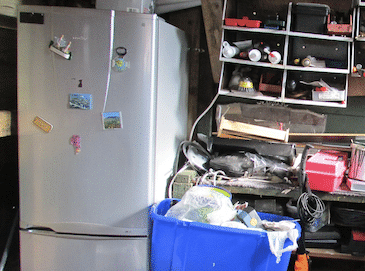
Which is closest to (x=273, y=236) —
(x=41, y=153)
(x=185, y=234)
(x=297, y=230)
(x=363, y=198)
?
(x=297, y=230)

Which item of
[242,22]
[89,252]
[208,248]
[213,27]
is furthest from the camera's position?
[213,27]

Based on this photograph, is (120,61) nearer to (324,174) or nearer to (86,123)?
(86,123)

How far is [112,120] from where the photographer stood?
152cm

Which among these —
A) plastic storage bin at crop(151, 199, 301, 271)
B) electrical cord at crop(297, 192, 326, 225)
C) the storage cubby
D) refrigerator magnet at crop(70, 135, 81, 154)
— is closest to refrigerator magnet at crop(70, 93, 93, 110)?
refrigerator magnet at crop(70, 135, 81, 154)

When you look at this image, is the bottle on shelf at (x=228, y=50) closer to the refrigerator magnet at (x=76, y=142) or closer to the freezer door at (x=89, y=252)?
the refrigerator magnet at (x=76, y=142)

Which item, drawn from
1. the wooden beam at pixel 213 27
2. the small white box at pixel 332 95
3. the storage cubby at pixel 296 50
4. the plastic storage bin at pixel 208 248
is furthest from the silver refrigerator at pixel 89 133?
the small white box at pixel 332 95

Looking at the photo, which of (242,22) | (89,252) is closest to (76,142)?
(89,252)

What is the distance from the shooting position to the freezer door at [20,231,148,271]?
1.58 metres

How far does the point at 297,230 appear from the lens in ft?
4.52

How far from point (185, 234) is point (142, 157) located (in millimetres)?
398

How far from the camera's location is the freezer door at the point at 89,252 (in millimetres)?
1579

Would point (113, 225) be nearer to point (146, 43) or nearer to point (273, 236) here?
point (273, 236)

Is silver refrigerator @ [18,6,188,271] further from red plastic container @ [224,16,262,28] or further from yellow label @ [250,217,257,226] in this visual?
yellow label @ [250,217,257,226]

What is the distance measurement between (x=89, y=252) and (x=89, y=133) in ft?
1.86
